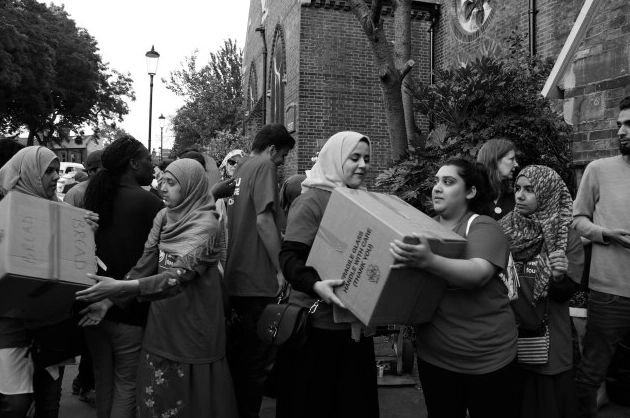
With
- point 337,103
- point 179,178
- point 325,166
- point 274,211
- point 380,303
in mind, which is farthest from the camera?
point 337,103

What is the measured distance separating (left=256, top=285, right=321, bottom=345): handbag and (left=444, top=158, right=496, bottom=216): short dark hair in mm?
901

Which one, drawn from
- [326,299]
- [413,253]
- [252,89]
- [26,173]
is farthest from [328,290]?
[252,89]

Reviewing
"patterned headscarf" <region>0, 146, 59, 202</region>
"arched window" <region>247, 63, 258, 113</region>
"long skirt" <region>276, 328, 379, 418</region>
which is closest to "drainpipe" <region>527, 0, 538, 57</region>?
"long skirt" <region>276, 328, 379, 418</region>

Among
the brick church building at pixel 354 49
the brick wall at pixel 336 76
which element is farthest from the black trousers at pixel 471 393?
the brick wall at pixel 336 76

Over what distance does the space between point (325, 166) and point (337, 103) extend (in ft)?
37.0

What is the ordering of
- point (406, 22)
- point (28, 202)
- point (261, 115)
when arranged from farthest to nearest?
1. point (261, 115)
2. point (406, 22)
3. point (28, 202)

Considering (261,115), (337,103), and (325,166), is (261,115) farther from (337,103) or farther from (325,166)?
(325,166)

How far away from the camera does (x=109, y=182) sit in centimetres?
336

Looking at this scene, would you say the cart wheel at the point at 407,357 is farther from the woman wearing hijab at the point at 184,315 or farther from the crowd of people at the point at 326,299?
the woman wearing hijab at the point at 184,315

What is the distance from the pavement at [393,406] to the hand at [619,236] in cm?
152

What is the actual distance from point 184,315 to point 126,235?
0.65m

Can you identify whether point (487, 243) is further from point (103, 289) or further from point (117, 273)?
point (117, 273)

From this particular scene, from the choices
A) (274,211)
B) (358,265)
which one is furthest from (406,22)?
(358,265)

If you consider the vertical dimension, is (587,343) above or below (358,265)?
below
